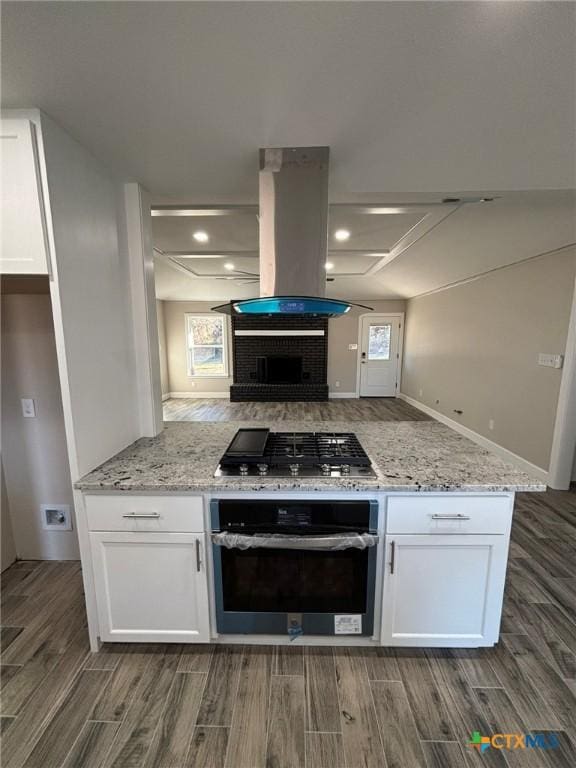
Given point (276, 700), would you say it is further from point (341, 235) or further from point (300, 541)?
point (341, 235)

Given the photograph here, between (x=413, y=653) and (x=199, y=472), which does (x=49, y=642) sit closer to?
(x=199, y=472)

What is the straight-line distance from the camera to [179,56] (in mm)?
957

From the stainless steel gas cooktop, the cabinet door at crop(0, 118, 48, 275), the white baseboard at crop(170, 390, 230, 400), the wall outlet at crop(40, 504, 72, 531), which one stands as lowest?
the white baseboard at crop(170, 390, 230, 400)

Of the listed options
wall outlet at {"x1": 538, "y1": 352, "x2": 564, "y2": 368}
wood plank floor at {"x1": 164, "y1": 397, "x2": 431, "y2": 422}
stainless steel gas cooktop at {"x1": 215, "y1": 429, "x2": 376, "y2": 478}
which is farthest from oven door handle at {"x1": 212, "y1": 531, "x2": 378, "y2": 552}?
wood plank floor at {"x1": 164, "y1": 397, "x2": 431, "y2": 422}

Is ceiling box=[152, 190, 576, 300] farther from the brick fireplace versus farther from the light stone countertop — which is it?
the light stone countertop

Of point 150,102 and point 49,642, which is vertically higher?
point 150,102

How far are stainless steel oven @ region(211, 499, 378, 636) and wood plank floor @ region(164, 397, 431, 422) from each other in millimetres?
3822

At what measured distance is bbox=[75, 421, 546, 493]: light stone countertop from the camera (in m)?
1.27

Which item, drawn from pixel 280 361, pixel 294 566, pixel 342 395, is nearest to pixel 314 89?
pixel 294 566

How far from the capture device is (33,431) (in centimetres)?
193

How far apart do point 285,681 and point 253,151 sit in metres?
2.44

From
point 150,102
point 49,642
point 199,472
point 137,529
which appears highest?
point 150,102

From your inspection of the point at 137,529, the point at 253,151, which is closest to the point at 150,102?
the point at 253,151

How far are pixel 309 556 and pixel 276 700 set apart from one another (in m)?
0.58
